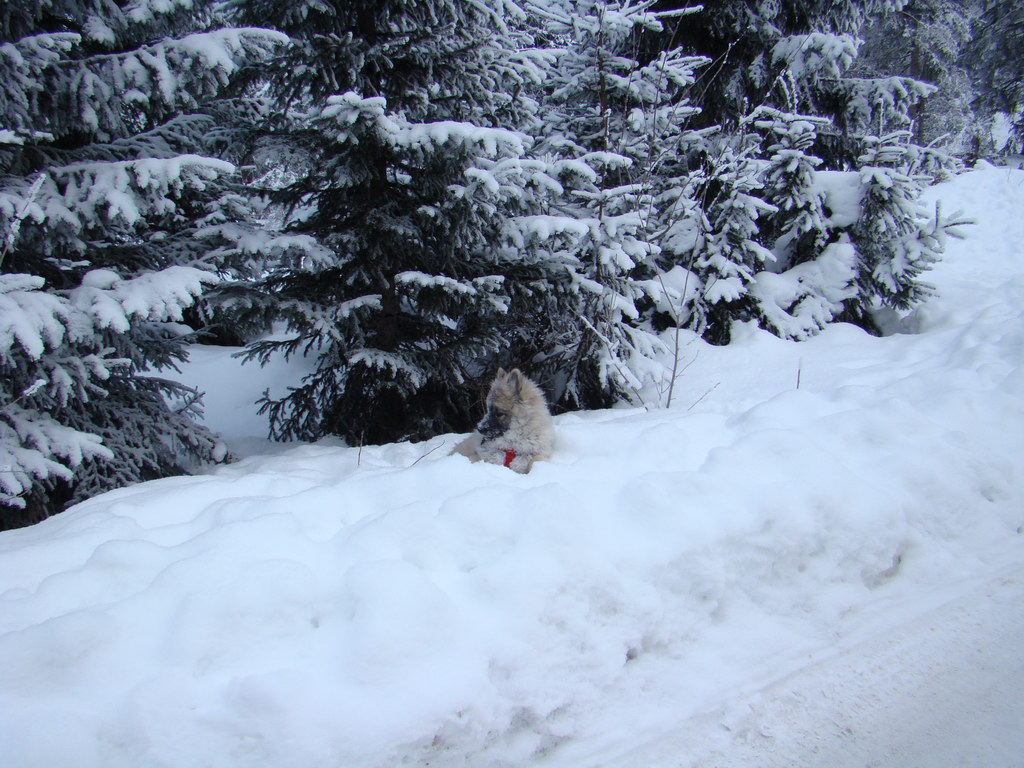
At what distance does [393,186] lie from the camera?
650cm

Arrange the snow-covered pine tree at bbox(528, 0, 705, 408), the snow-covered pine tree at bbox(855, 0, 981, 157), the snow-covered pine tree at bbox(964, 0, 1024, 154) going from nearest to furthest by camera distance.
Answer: the snow-covered pine tree at bbox(528, 0, 705, 408) → the snow-covered pine tree at bbox(964, 0, 1024, 154) → the snow-covered pine tree at bbox(855, 0, 981, 157)

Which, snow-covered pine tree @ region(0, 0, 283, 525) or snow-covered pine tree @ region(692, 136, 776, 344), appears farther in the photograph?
snow-covered pine tree @ region(692, 136, 776, 344)

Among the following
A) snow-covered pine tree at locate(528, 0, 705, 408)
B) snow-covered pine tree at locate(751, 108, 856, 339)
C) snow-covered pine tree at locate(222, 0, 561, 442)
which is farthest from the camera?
snow-covered pine tree at locate(751, 108, 856, 339)

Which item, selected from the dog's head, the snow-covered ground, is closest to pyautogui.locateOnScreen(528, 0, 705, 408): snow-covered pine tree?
the dog's head

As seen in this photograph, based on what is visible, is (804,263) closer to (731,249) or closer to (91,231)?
(731,249)

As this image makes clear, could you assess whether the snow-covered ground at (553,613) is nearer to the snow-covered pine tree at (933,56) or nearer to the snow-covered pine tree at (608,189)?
the snow-covered pine tree at (608,189)

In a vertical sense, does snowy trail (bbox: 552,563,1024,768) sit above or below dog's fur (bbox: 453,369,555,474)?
below

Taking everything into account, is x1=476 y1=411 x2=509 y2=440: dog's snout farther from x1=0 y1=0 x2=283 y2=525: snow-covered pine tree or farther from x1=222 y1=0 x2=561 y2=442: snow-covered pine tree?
x1=0 y1=0 x2=283 y2=525: snow-covered pine tree

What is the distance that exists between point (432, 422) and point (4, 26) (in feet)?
17.3

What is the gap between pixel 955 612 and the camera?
279 cm

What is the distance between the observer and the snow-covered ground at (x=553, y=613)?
2.00 meters

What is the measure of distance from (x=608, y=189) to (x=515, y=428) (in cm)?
410

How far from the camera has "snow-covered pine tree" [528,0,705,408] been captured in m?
6.66

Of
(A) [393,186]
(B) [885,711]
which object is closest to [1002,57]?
(A) [393,186]
